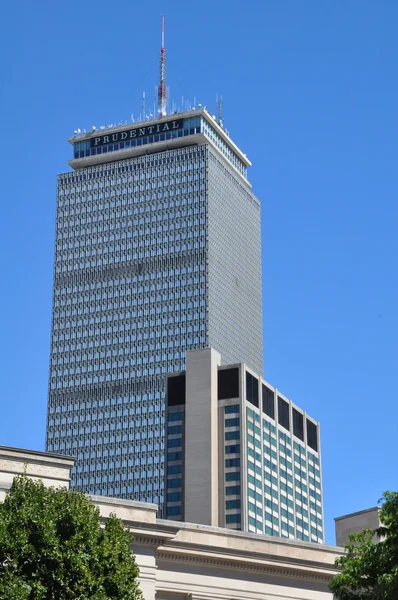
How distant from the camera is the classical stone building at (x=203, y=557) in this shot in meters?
57.0

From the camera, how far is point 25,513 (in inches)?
1959

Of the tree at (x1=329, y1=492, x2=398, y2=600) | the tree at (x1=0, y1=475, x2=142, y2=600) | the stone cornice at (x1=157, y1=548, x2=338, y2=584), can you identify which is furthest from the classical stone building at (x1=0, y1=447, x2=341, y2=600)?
the tree at (x1=329, y1=492, x2=398, y2=600)

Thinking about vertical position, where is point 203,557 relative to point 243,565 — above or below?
above

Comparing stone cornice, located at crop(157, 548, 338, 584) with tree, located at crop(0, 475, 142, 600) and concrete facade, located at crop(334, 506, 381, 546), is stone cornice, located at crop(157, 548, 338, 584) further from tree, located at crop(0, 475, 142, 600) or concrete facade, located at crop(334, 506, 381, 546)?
tree, located at crop(0, 475, 142, 600)

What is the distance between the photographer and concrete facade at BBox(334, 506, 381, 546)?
2694 inches

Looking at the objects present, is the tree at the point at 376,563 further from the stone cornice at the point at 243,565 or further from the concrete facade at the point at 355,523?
the concrete facade at the point at 355,523

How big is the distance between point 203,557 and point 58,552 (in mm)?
14247

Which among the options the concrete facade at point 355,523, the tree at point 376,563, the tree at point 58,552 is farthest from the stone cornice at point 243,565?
the tree at point 376,563

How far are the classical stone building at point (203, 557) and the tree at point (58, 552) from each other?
4.76 metres

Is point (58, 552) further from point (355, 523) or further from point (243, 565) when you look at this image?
point (355, 523)

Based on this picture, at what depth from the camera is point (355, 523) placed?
69938 mm

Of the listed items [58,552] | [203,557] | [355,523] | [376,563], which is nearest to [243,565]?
[203,557]

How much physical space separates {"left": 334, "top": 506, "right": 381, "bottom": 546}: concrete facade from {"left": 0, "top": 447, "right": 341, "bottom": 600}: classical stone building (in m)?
3.30

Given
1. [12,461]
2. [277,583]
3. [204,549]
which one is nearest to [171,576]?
[204,549]
